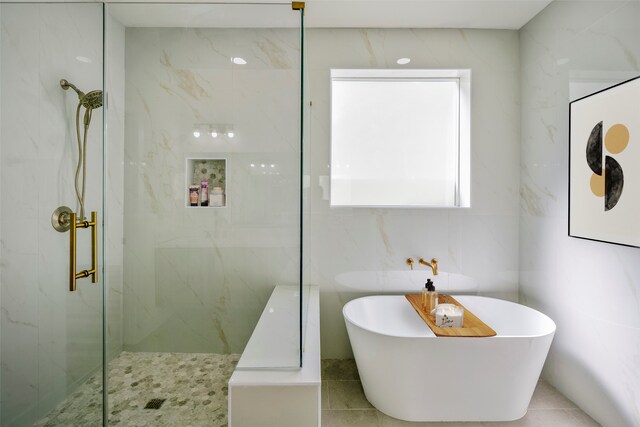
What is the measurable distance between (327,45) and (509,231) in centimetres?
206

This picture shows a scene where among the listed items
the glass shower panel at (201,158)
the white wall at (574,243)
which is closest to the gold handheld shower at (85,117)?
the glass shower panel at (201,158)

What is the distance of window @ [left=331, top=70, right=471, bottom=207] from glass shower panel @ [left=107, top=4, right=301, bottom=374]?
4.39ft

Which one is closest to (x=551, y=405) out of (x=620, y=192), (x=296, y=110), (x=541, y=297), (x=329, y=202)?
(x=541, y=297)

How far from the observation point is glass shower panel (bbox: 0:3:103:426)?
1.32 metres

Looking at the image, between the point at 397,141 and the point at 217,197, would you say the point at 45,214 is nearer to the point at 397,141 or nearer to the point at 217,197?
the point at 217,197

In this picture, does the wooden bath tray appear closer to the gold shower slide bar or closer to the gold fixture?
the gold fixture

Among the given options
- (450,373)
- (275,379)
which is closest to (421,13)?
(450,373)

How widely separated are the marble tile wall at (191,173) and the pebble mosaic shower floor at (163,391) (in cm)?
7

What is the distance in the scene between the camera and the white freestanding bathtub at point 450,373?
64.9 inches

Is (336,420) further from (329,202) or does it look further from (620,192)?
(620,192)

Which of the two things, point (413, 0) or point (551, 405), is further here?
point (413, 0)

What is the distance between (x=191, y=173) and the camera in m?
1.22

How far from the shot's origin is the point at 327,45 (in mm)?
2406

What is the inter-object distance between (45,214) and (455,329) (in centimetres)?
216
